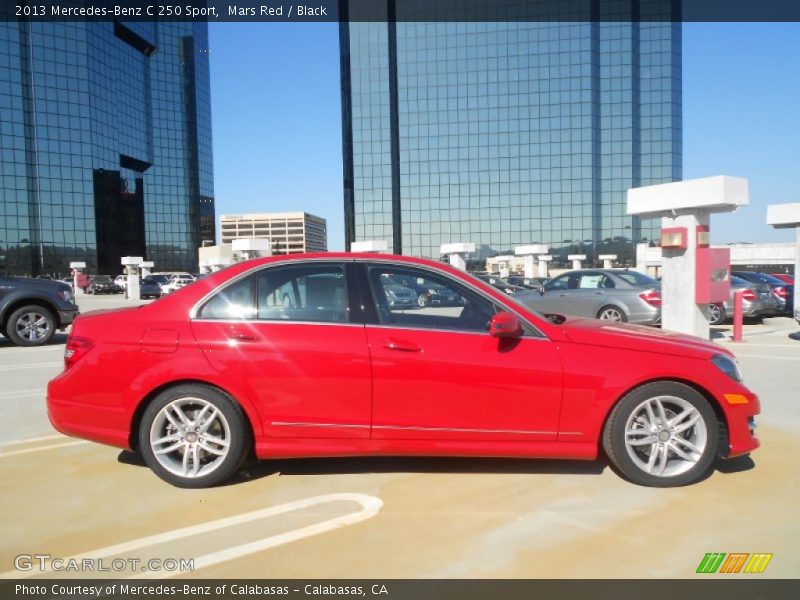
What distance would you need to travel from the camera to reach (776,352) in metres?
9.41

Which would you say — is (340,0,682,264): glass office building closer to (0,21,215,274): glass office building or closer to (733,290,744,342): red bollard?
(0,21,215,274): glass office building

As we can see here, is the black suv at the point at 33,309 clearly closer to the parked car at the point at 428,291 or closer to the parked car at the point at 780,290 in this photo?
Result: the parked car at the point at 428,291

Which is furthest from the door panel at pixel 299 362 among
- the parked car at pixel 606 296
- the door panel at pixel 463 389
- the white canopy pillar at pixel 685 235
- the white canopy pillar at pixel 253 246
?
the white canopy pillar at pixel 253 246

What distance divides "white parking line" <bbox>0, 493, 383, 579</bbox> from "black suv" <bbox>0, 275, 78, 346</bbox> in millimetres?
9193

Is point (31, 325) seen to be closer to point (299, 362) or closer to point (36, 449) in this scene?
point (36, 449)

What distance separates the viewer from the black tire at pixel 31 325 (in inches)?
421

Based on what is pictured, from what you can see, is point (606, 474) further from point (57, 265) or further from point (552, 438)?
point (57, 265)

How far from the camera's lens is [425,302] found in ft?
13.6

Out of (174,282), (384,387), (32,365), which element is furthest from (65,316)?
(174,282)

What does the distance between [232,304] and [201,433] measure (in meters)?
0.87

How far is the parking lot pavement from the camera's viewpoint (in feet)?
9.36

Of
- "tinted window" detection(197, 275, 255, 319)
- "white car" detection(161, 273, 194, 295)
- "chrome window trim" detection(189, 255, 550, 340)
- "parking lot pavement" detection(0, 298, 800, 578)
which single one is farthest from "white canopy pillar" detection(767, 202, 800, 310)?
"white car" detection(161, 273, 194, 295)

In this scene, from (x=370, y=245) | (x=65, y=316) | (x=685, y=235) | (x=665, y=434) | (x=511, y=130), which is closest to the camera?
(x=665, y=434)
